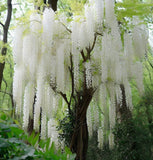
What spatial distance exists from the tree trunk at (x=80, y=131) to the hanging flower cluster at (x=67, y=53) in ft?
0.69

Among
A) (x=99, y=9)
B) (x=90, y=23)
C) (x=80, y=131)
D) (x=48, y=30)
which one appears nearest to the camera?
(x=99, y=9)

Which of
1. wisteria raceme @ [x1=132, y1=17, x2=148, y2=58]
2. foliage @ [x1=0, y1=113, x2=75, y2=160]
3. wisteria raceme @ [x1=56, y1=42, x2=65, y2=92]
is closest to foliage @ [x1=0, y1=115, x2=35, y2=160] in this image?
foliage @ [x1=0, y1=113, x2=75, y2=160]

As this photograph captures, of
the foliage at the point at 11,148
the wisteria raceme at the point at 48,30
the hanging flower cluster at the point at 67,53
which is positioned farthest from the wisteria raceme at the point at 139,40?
the foliage at the point at 11,148

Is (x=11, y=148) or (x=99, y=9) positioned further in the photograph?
(x=99, y=9)

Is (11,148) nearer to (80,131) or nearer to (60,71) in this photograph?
(60,71)

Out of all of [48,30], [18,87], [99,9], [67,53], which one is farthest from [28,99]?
[99,9]

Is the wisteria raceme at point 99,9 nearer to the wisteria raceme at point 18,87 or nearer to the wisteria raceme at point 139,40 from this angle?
the wisteria raceme at point 139,40

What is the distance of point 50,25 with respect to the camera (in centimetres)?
370

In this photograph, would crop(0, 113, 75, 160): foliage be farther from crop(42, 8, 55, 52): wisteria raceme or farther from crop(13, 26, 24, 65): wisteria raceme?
crop(13, 26, 24, 65): wisteria raceme

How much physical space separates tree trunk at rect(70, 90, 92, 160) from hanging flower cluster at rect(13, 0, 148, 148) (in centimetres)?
21

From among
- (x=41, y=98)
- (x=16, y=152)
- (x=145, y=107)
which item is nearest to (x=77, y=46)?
(x=41, y=98)

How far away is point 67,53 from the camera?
3.88m

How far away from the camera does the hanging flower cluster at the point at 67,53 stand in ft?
11.8

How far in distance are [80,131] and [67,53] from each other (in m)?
1.53
